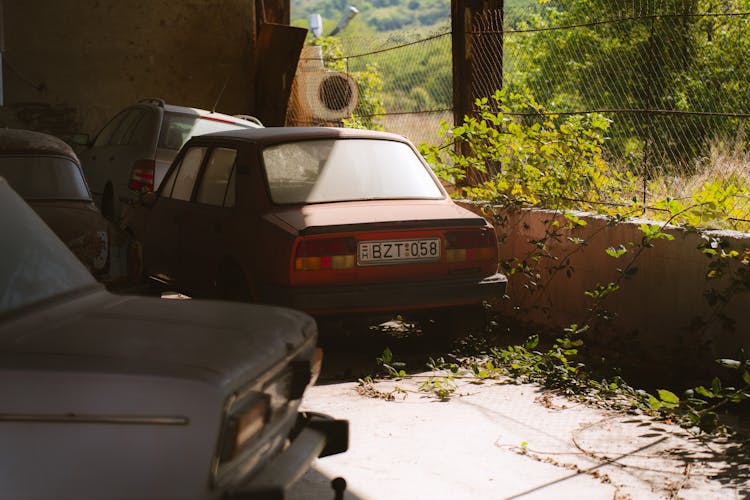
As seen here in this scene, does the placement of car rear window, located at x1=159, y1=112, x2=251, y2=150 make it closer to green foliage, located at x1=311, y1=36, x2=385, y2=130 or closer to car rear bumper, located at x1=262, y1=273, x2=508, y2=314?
green foliage, located at x1=311, y1=36, x2=385, y2=130

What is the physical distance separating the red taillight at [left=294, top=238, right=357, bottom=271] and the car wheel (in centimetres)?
598

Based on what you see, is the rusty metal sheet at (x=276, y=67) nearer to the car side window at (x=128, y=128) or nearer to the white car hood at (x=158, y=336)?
the car side window at (x=128, y=128)

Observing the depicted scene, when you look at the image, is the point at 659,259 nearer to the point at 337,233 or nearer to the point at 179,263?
the point at 337,233

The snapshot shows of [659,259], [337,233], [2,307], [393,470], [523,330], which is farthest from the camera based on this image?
[523,330]

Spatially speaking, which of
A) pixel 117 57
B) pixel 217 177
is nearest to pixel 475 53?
pixel 217 177

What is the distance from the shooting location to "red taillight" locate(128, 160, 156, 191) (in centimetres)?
1119

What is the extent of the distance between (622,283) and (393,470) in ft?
10.4

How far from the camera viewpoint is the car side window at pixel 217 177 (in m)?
7.55

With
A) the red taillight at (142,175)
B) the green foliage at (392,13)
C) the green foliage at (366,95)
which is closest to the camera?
the red taillight at (142,175)

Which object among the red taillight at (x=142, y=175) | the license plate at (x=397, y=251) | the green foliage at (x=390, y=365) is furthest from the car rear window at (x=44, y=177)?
the red taillight at (x=142, y=175)

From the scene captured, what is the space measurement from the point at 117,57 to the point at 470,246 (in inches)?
439

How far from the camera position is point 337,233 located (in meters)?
6.60

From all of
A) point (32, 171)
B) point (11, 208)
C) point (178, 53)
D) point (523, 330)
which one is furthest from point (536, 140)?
point (178, 53)

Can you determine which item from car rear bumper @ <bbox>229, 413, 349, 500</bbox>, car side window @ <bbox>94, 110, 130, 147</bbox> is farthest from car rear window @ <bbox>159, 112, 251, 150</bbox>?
car rear bumper @ <bbox>229, 413, 349, 500</bbox>
